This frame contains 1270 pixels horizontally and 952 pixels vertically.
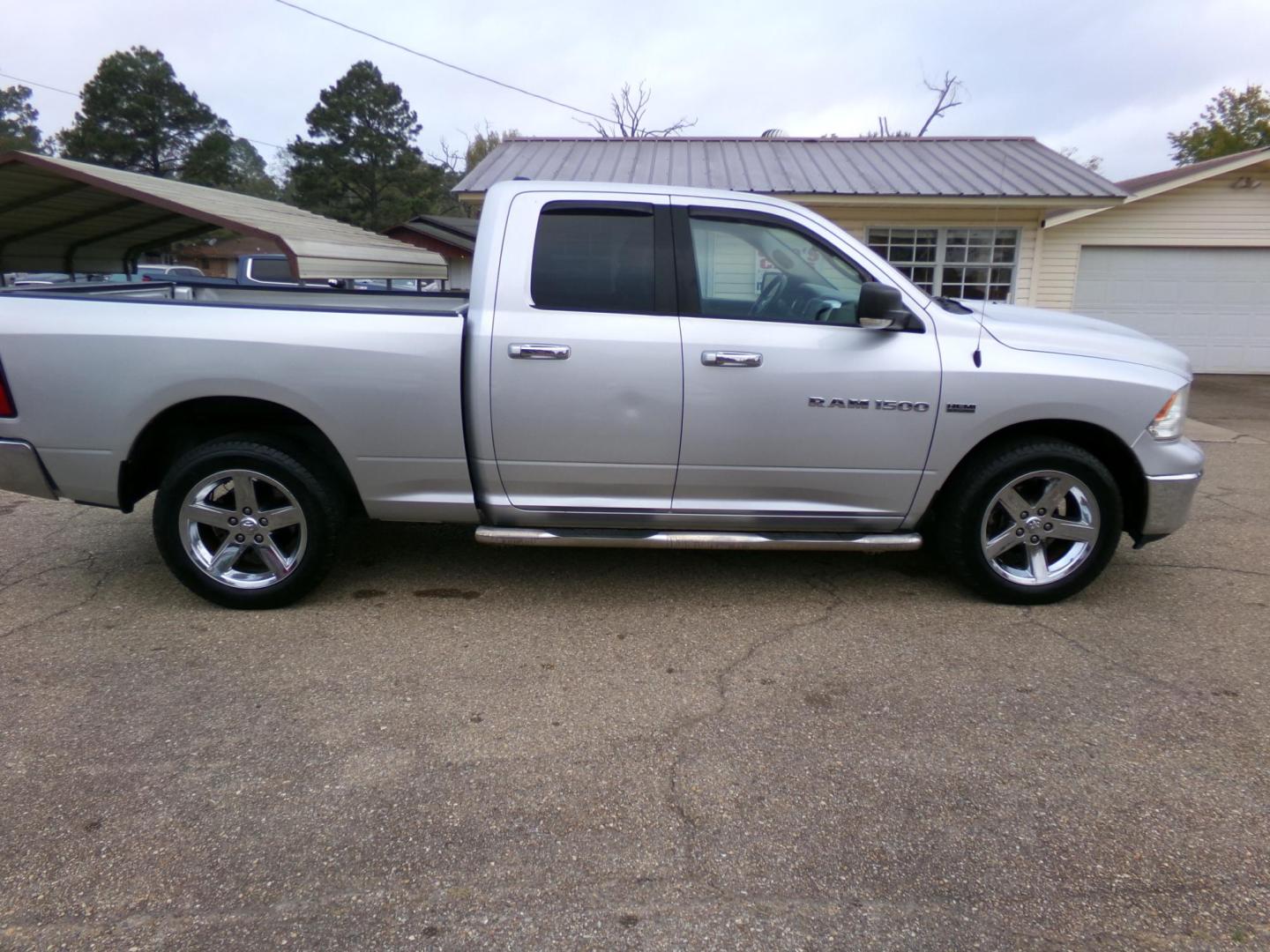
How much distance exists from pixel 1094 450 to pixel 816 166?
31.2 feet

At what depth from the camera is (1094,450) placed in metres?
4.14

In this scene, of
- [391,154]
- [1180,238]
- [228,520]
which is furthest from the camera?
[391,154]

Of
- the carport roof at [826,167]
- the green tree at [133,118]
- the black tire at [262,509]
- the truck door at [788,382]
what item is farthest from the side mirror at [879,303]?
the green tree at [133,118]

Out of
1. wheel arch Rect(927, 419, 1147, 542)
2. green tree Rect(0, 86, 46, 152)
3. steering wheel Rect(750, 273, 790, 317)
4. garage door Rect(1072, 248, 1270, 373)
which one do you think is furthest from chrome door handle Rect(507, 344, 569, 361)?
green tree Rect(0, 86, 46, 152)

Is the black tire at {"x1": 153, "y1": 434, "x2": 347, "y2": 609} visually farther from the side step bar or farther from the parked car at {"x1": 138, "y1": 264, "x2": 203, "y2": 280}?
the parked car at {"x1": 138, "y1": 264, "x2": 203, "y2": 280}

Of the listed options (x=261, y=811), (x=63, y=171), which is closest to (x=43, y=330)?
(x=261, y=811)

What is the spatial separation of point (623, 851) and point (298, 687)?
1.59 m

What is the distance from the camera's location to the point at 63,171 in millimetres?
8617

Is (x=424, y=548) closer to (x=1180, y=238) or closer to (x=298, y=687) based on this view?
(x=298, y=687)

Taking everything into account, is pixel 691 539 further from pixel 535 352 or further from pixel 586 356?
pixel 535 352

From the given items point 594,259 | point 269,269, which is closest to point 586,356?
point 594,259

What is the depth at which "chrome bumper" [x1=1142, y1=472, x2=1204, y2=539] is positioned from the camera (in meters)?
4.02

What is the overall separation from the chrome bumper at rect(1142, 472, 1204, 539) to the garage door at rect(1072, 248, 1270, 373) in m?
10.3

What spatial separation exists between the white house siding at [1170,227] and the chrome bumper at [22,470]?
41.4 ft
